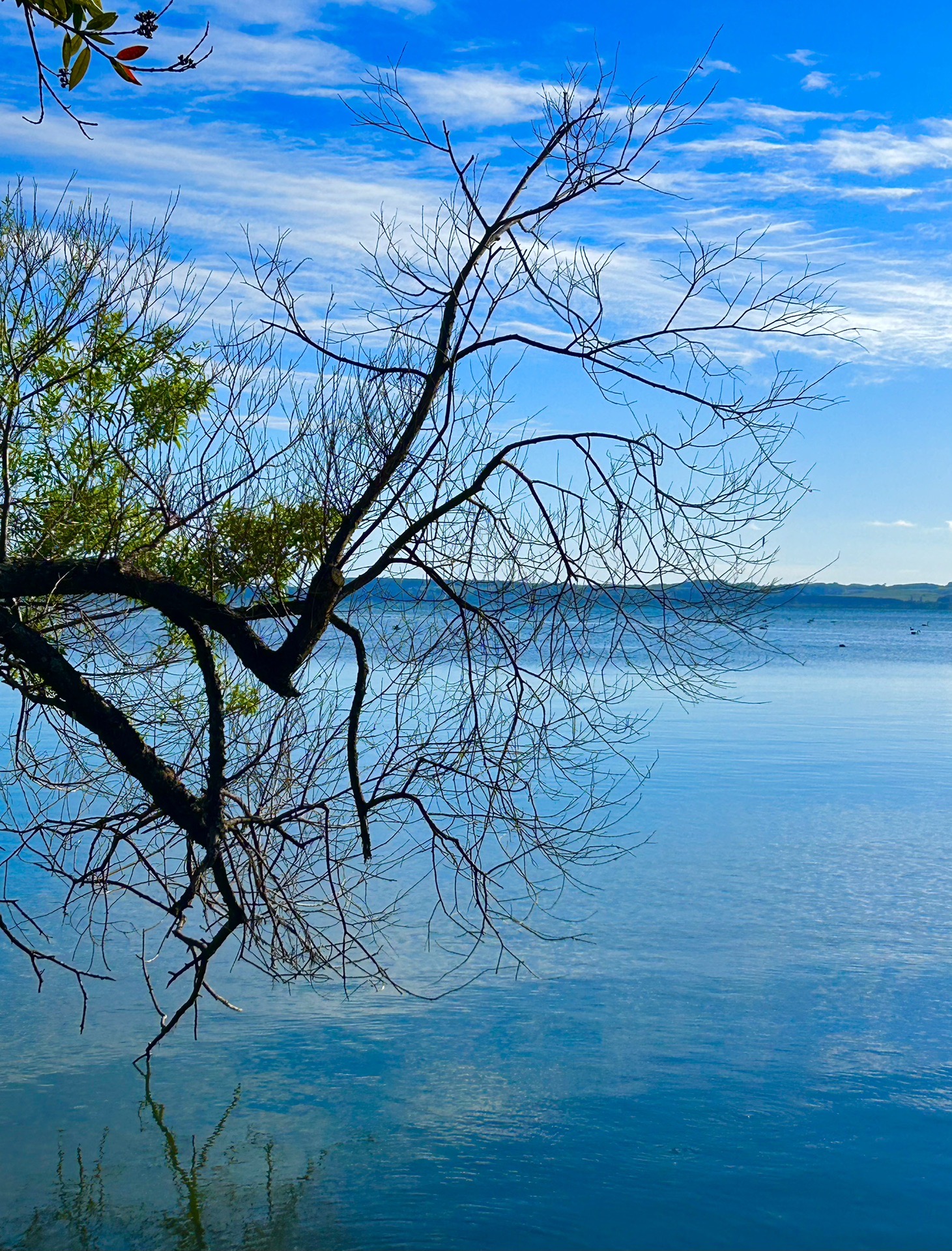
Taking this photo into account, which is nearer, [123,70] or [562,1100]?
[123,70]

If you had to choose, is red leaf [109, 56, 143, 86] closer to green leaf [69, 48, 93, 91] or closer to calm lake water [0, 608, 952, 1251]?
green leaf [69, 48, 93, 91]

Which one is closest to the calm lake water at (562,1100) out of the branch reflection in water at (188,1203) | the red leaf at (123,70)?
the branch reflection in water at (188,1203)

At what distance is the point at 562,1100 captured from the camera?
885 centimetres

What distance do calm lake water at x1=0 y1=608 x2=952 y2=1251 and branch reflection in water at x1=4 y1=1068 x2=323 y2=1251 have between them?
0.02m

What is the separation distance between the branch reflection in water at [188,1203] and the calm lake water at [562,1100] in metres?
0.02

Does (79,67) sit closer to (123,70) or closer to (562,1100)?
(123,70)

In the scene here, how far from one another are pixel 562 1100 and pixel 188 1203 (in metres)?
2.72

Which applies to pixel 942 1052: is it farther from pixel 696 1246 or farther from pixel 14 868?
pixel 14 868

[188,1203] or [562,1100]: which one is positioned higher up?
[188,1203]

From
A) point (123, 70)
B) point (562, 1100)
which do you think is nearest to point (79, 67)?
point (123, 70)

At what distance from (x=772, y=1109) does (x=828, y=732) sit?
19.5 metres

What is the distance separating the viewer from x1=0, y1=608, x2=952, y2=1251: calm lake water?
741 cm

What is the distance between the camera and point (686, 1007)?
10.7m

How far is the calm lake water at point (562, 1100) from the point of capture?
24.3 feet
